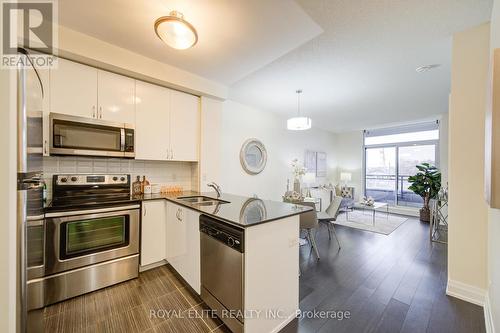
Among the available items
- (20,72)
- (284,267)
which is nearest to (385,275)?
(284,267)

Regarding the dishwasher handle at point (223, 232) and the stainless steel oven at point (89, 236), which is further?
the stainless steel oven at point (89, 236)

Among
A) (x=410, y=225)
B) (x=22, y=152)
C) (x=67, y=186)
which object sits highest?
(x=22, y=152)

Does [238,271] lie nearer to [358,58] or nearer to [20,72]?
[20,72]

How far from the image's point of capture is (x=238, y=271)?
53.9 inches

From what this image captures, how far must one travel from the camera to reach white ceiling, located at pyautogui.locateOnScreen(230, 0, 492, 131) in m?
1.67

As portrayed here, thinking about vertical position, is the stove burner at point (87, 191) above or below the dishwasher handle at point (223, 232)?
above

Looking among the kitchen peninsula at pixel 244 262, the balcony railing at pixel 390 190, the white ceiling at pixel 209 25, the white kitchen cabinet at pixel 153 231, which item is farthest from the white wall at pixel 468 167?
the balcony railing at pixel 390 190

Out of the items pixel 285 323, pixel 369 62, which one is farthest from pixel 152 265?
pixel 369 62

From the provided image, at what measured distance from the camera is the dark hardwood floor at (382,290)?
1616 mm

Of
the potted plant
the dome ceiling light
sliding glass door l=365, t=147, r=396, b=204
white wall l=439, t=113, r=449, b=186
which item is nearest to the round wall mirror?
the dome ceiling light

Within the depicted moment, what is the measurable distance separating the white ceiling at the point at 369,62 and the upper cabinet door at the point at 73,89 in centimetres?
198

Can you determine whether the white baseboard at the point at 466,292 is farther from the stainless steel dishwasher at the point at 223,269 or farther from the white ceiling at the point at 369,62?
the white ceiling at the point at 369,62

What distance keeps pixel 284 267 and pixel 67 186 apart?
2.42 m
